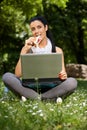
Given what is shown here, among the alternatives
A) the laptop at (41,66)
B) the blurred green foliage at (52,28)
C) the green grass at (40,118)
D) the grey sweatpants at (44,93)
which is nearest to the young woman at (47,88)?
the grey sweatpants at (44,93)

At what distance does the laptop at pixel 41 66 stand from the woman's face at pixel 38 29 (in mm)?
613

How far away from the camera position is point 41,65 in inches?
264

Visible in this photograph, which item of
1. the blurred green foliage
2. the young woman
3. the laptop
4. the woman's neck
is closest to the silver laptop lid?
the laptop

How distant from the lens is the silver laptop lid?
22.0ft

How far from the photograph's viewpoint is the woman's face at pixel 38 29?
7.22 metres

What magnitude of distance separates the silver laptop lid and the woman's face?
62 centimetres

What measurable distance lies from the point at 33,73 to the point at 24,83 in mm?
280

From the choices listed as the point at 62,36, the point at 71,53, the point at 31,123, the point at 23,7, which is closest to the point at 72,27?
the point at 62,36

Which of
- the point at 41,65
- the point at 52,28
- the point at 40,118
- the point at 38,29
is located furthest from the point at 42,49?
the point at 52,28

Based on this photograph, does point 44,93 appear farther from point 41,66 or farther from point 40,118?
point 40,118

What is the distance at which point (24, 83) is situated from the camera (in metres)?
6.95

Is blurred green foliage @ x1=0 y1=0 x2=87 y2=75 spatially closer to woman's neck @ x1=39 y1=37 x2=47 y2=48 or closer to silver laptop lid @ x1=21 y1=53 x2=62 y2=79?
woman's neck @ x1=39 y1=37 x2=47 y2=48

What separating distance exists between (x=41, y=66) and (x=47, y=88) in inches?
22.7

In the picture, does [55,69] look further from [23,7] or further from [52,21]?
[52,21]
